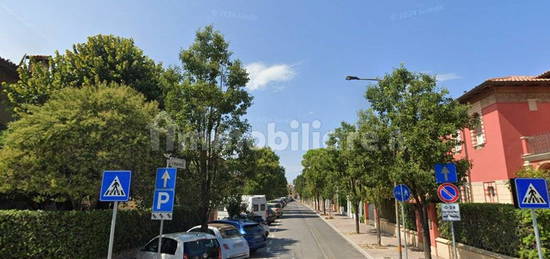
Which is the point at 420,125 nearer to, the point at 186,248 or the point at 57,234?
the point at 186,248

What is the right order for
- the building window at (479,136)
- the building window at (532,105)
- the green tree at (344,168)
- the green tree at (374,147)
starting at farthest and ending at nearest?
the green tree at (344,168) < the building window at (479,136) < the building window at (532,105) < the green tree at (374,147)

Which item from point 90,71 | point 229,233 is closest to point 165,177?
point 229,233

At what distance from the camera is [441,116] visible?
400 inches

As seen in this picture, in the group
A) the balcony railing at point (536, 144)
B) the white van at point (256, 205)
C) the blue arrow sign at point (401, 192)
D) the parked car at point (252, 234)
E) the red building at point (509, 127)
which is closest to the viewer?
the blue arrow sign at point (401, 192)

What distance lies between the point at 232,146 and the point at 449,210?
10137 mm

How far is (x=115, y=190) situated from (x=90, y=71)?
12.7 metres

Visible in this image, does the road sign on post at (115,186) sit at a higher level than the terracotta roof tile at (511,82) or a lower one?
lower

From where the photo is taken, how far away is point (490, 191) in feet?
52.2

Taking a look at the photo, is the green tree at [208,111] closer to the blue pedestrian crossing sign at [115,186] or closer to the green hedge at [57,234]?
the green hedge at [57,234]

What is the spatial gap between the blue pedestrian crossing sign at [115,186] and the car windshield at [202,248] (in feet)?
9.90

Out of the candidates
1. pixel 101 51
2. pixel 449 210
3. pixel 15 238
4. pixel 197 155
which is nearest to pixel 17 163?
pixel 15 238

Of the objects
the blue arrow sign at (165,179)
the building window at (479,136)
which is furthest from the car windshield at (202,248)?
the building window at (479,136)

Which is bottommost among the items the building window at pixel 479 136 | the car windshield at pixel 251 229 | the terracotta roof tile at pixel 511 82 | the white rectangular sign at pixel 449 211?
the car windshield at pixel 251 229

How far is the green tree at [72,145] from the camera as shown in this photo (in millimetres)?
8898
